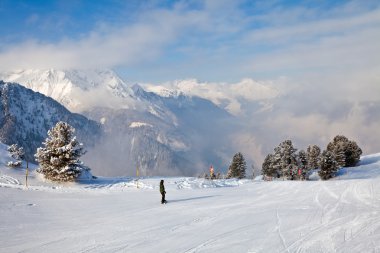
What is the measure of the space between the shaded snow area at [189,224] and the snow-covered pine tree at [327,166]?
42.0 metres

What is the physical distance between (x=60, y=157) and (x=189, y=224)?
3167cm

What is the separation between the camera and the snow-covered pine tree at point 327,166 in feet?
246

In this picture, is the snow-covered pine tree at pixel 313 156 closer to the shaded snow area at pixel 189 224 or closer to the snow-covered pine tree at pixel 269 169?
the snow-covered pine tree at pixel 269 169

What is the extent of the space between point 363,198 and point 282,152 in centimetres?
5498

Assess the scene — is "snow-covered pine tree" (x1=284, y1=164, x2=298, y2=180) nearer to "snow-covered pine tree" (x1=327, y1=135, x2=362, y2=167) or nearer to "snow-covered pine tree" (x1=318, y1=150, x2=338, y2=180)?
"snow-covered pine tree" (x1=318, y1=150, x2=338, y2=180)

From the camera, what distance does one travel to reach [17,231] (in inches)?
749

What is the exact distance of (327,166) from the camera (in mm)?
75688

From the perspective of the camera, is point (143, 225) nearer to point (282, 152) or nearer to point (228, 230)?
point (228, 230)

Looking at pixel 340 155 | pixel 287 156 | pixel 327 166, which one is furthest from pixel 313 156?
pixel 327 166

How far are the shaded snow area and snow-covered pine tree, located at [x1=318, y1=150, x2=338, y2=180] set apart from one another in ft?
138

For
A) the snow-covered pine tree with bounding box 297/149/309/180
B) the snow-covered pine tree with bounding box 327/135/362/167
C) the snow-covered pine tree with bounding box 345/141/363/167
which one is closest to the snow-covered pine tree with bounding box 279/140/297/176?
the snow-covered pine tree with bounding box 297/149/309/180

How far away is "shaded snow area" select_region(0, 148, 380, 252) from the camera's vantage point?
629 inches

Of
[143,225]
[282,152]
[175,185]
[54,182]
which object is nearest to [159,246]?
[143,225]

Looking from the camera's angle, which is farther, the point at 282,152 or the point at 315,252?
the point at 282,152
